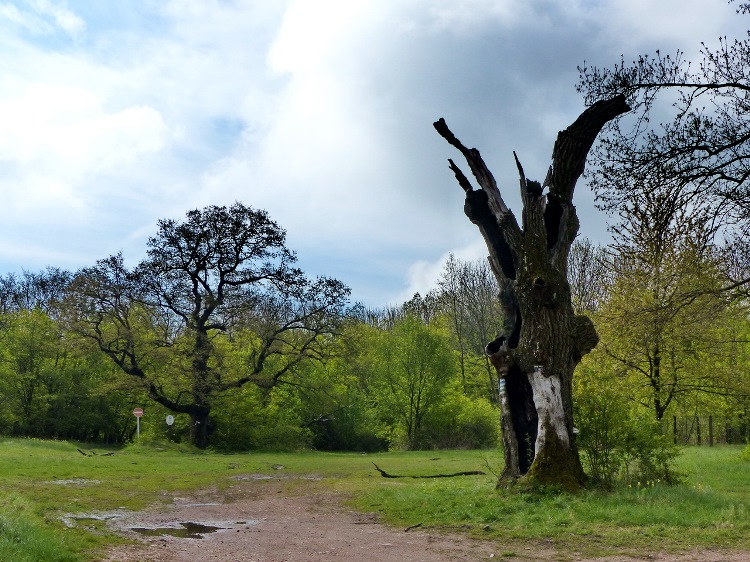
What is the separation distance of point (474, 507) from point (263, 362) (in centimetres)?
2852

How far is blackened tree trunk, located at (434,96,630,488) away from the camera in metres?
12.7

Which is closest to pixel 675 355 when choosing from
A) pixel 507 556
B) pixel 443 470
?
pixel 443 470

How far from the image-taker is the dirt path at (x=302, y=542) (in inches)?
315

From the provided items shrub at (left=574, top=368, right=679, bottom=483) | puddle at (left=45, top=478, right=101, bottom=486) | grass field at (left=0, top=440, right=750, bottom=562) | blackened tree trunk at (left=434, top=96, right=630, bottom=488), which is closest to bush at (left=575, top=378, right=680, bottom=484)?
shrub at (left=574, top=368, right=679, bottom=483)

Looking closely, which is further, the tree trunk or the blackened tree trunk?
the tree trunk

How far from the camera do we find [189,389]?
3322 cm

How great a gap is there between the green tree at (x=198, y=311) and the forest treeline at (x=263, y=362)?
0.25ft

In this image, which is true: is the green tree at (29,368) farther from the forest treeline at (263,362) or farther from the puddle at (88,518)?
the puddle at (88,518)

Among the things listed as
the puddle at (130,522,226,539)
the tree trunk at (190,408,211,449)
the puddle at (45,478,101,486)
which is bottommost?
the puddle at (45,478,101,486)

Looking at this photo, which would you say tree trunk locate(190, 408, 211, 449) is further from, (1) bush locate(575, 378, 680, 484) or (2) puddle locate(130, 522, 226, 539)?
(1) bush locate(575, 378, 680, 484)

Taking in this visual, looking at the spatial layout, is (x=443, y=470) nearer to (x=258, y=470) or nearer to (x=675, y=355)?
(x=258, y=470)

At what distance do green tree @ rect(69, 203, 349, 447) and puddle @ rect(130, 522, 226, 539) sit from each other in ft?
75.6

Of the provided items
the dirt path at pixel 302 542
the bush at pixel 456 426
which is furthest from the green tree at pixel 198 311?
the dirt path at pixel 302 542

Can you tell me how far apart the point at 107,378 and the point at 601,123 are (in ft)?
120
